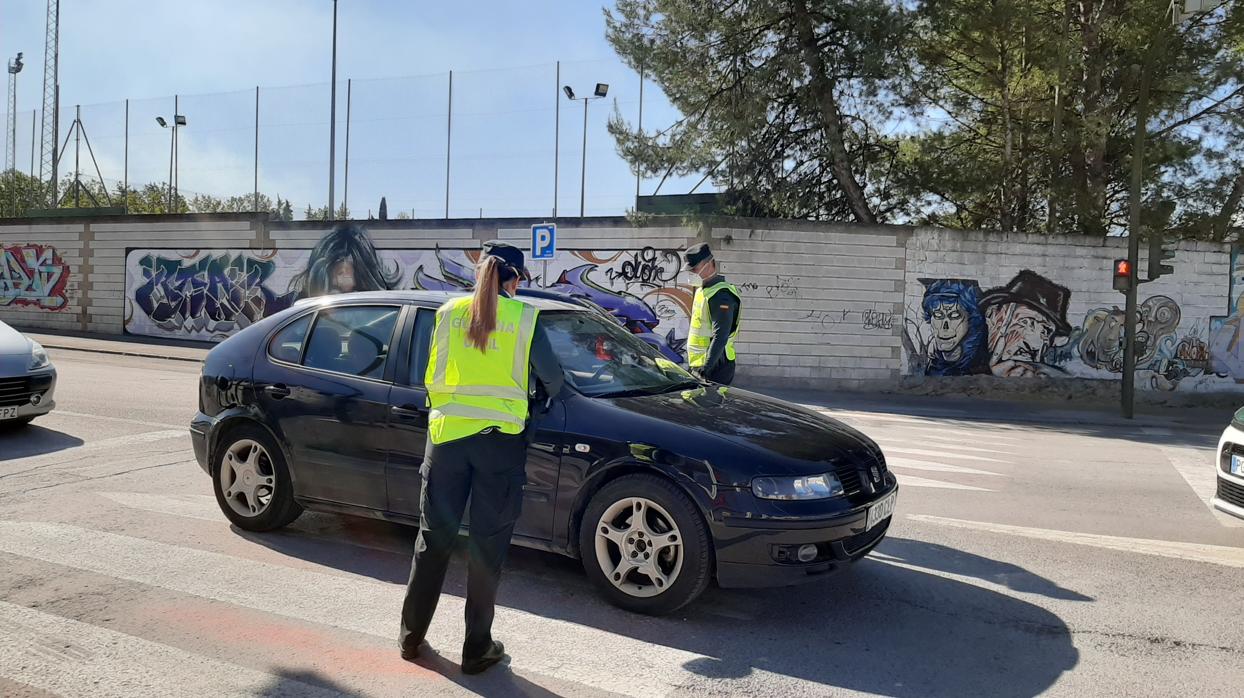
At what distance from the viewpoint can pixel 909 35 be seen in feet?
60.7

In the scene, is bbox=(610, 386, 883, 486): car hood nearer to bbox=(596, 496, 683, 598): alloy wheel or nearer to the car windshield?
the car windshield

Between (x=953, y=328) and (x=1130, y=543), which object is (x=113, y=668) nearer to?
(x=1130, y=543)

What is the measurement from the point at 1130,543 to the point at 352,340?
518 cm

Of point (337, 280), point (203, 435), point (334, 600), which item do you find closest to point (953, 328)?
point (337, 280)

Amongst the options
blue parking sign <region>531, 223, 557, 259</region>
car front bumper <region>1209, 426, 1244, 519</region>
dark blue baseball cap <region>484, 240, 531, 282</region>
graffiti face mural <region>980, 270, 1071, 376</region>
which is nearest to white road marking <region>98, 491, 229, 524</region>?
dark blue baseball cap <region>484, 240, 531, 282</region>

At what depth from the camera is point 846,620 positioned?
4359 millimetres

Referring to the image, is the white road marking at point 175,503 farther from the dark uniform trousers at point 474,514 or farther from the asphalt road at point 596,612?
the dark uniform trousers at point 474,514

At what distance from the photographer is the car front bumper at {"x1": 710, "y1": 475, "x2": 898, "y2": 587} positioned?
407 centimetres

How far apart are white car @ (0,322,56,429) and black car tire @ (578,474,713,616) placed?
21.9 ft

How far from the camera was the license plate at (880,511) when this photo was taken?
440 centimetres

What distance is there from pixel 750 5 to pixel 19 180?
47667 millimetres

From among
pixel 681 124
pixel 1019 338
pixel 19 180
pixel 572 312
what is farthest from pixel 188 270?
pixel 19 180

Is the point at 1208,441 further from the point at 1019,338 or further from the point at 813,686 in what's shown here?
the point at 813,686

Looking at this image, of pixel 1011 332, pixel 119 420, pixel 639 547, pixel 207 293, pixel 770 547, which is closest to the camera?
pixel 770 547
